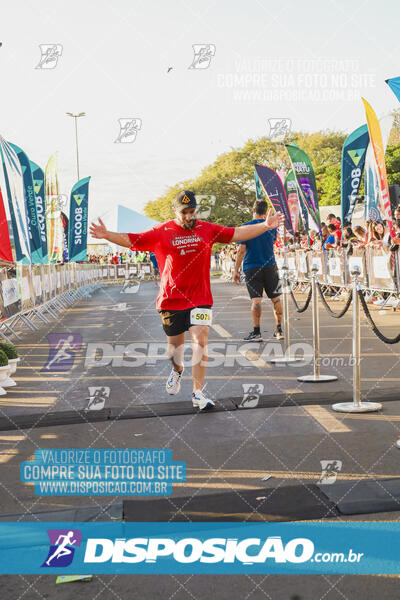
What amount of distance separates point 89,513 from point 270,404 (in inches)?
121

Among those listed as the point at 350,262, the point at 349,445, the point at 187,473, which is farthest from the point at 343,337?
the point at 187,473

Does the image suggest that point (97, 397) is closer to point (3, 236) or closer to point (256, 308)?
point (256, 308)

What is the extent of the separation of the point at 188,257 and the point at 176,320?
0.64m

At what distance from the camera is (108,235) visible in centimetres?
655

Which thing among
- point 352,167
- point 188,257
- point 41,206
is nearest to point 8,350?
point 188,257

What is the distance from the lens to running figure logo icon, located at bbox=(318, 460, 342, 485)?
4469mm

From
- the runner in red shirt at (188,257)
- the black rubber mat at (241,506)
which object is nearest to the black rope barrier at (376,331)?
the runner in red shirt at (188,257)

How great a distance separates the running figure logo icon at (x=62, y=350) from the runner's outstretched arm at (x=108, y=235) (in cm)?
364

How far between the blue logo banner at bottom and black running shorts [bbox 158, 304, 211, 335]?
10.4ft

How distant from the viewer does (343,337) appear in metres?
12.1

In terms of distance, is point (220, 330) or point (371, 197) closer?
point (220, 330)

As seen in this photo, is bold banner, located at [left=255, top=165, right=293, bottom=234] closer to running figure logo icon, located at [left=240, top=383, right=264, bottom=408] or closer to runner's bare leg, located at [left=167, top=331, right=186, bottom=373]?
running figure logo icon, located at [left=240, top=383, right=264, bottom=408]

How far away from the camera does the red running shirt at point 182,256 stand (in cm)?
671

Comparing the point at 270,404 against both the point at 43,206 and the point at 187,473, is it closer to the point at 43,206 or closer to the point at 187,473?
the point at 187,473
